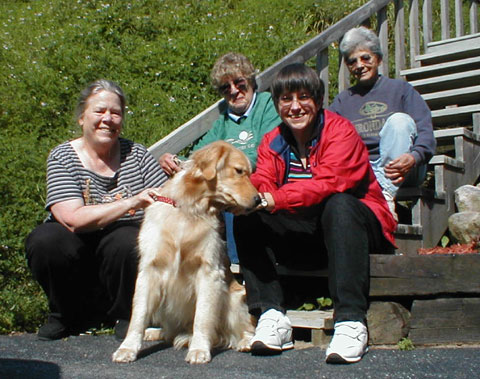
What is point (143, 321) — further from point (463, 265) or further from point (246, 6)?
point (246, 6)

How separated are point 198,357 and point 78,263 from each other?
1.10m

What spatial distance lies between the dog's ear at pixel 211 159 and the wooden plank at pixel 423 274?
3.13 feet

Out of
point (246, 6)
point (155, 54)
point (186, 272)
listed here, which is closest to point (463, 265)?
point (186, 272)

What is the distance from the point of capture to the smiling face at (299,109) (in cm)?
335

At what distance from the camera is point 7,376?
2.71m

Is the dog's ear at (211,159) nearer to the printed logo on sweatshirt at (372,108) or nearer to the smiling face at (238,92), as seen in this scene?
the smiling face at (238,92)

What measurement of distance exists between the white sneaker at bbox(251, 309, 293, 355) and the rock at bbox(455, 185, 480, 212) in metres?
1.97

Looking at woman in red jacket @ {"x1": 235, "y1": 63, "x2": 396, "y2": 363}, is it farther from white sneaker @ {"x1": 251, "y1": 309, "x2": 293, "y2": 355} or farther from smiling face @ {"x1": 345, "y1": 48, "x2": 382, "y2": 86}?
smiling face @ {"x1": 345, "y1": 48, "x2": 382, "y2": 86}

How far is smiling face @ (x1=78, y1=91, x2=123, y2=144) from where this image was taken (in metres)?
3.75

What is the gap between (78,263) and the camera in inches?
145

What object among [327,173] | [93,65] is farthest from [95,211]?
[93,65]

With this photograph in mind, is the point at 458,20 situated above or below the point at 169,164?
above

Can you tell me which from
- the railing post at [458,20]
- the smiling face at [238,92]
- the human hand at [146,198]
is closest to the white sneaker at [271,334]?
the human hand at [146,198]

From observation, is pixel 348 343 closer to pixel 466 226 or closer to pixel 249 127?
pixel 249 127
